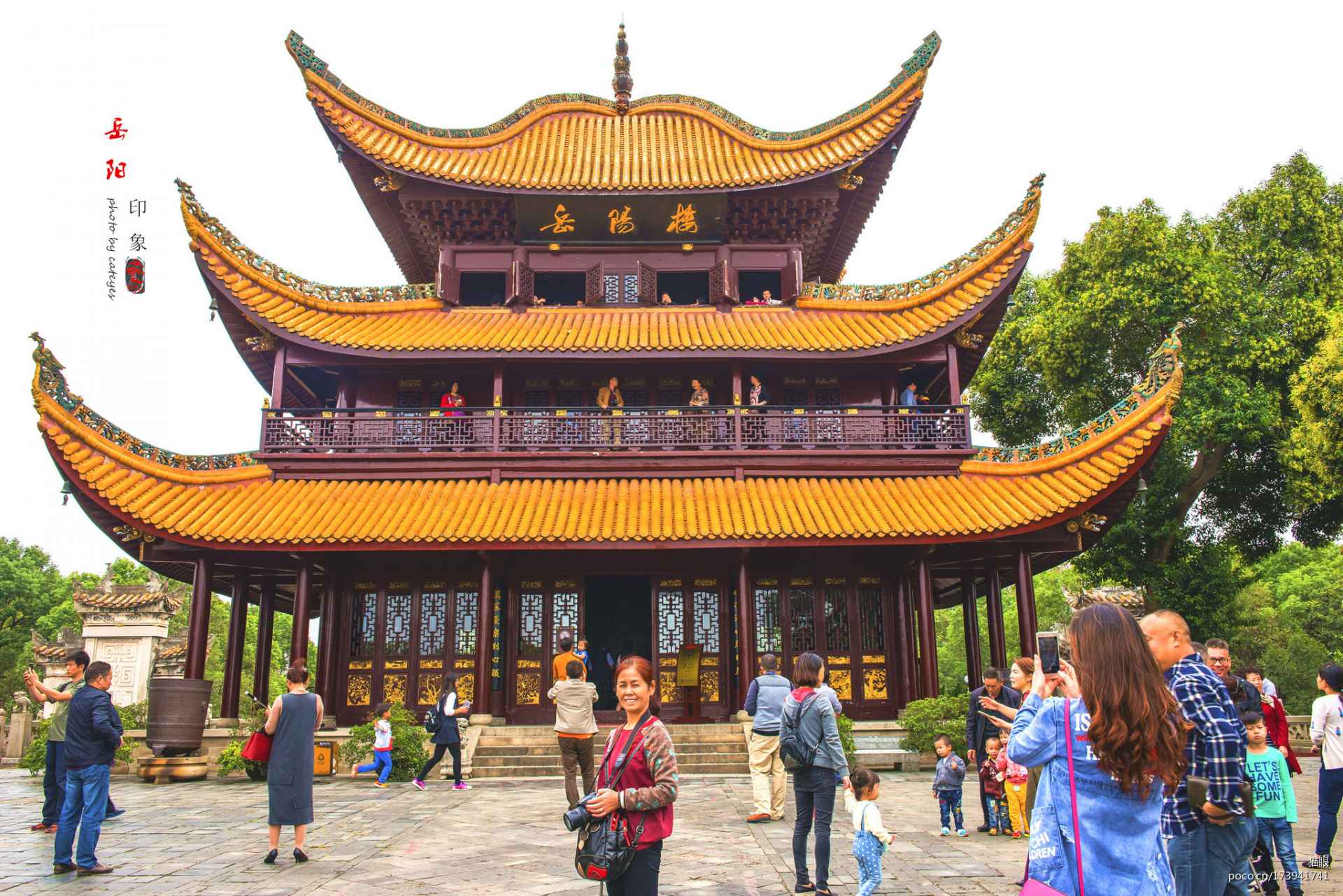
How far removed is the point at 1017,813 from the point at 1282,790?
2.52 metres

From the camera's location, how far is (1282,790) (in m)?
6.34

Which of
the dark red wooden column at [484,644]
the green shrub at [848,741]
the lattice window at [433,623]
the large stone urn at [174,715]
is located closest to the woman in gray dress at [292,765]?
the large stone urn at [174,715]

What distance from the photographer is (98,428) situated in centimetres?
1633

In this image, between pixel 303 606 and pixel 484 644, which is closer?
pixel 484 644

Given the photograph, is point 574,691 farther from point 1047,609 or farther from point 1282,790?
point 1047,609

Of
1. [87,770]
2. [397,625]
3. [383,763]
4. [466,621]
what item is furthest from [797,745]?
[397,625]

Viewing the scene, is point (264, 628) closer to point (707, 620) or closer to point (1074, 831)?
point (707, 620)

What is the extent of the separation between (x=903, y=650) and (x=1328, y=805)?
935 cm

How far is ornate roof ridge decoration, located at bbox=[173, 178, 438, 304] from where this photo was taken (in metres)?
17.6

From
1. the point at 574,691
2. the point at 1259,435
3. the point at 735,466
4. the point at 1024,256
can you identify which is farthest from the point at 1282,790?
the point at 1259,435

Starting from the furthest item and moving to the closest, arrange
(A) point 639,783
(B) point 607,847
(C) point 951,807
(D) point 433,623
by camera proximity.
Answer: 1. (D) point 433,623
2. (C) point 951,807
3. (A) point 639,783
4. (B) point 607,847

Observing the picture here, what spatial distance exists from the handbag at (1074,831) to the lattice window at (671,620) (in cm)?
1349

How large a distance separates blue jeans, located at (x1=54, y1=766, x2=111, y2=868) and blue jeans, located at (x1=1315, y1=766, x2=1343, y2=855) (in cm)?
894

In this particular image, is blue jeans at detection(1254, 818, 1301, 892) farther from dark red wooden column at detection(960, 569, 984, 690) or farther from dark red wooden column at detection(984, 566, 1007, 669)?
dark red wooden column at detection(960, 569, 984, 690)
